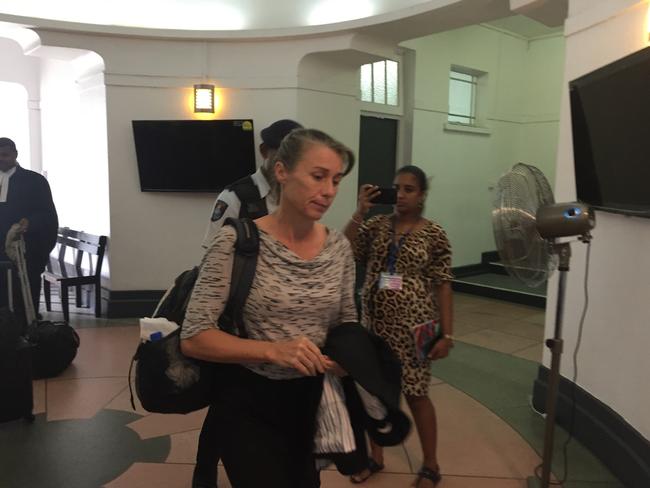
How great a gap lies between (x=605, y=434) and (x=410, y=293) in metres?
1.38

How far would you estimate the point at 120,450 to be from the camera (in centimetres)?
301

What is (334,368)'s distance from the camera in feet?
4.77

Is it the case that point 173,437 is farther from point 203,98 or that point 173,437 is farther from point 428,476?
point 203,98

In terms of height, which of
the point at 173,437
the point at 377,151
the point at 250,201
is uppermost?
the point at 377,151

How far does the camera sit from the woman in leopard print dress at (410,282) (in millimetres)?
2449

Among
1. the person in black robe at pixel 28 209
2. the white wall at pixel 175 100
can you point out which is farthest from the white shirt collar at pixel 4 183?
the white wall at pixel 175 100

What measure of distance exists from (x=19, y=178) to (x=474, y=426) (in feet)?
13.4

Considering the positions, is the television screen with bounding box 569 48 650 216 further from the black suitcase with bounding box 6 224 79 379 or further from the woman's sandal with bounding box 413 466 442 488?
the black suitcase with bounding box 6 224 79 379

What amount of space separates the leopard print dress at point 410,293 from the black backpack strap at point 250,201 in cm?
54

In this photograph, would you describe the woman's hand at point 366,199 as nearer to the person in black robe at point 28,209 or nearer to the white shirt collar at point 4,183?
the person in black robe at point 28,209

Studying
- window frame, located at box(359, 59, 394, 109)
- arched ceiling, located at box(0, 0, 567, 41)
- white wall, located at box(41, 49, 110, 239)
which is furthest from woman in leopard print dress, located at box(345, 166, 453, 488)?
window frame, located at box(359, 59, 394, 109)

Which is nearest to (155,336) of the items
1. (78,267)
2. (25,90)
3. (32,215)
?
(32,215)

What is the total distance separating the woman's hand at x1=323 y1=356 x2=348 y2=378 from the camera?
142cm

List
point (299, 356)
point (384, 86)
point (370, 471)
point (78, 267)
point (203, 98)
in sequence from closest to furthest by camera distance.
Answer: point (299, 356) < point (370, 471) < point (203, 98) < point (78, 267) < point (384, 86)
